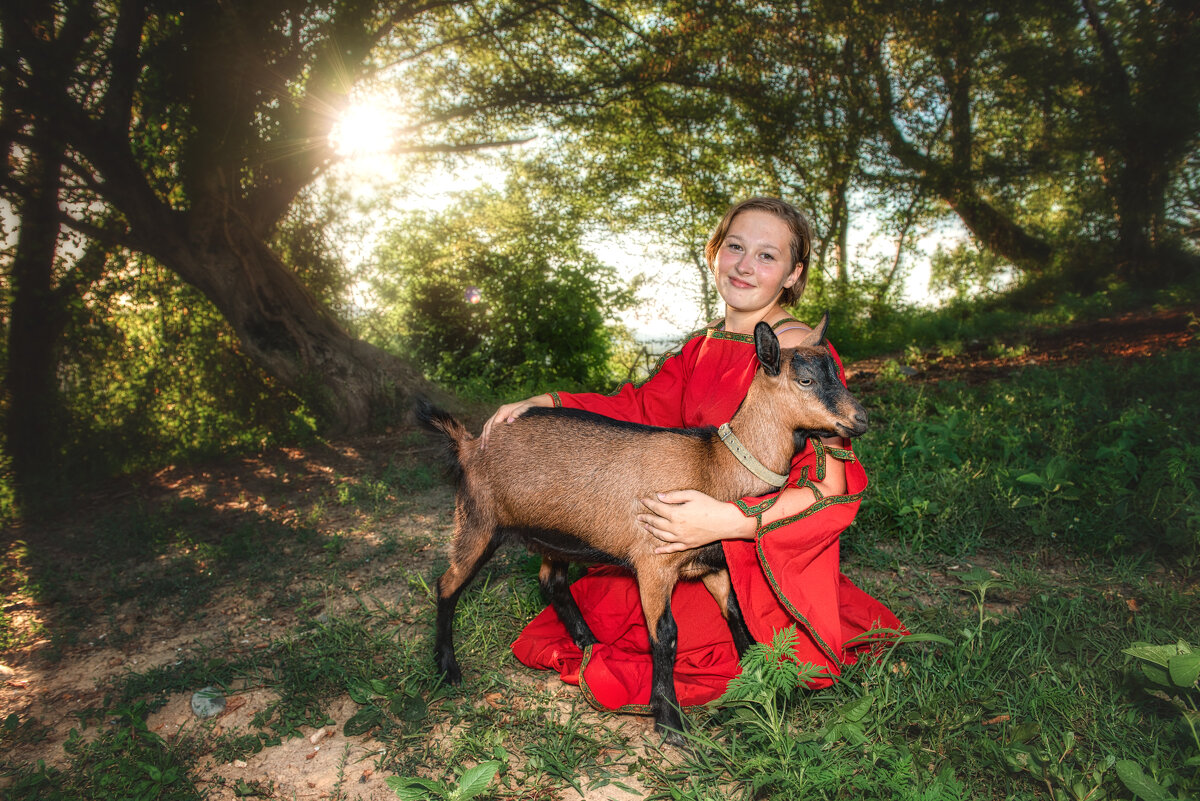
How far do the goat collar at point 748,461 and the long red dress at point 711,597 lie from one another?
79 mm

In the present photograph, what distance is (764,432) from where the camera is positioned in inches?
93.4

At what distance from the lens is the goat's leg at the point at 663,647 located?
2459mm

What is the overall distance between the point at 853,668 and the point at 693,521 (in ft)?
3.41

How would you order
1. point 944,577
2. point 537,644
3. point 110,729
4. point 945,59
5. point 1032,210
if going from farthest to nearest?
point 1032,210
point 945,59
point 944,577
point 537,644
point 110,729

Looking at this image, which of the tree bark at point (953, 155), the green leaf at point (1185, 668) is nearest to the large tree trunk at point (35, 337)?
the green leaf at point (1185, 668)

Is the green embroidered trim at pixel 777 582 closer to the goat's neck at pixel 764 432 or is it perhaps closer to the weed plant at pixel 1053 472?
the goat's neck at pixel 764 432

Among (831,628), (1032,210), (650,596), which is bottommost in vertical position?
(831,628)

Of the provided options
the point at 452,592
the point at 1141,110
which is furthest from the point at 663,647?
the point at 1141,110

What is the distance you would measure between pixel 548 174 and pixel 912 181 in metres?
6.93

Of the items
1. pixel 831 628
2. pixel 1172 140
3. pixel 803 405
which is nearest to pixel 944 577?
pixel 831 628

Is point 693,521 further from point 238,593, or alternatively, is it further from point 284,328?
point 284,328

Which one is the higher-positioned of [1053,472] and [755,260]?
[755,260]

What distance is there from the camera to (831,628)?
2.46 meters

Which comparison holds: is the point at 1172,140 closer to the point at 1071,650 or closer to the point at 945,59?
the point at 945,59
